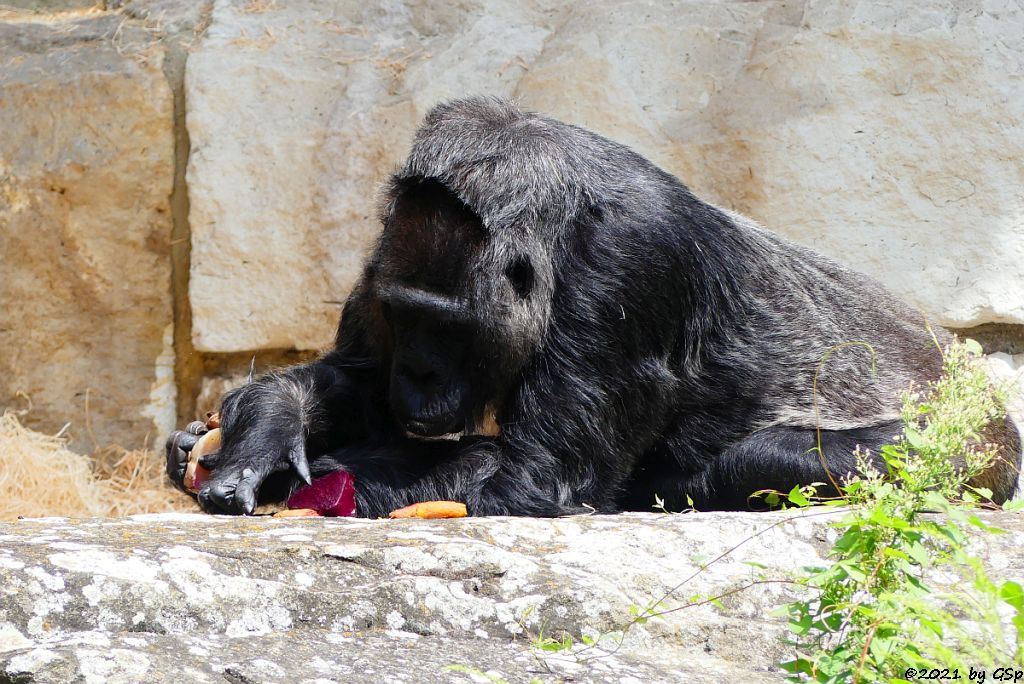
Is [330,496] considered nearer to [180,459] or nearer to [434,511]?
[434,511]

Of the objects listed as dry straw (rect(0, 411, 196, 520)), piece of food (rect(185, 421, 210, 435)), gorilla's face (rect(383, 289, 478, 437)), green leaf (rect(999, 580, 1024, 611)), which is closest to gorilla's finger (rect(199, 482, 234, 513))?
gorilla's face (rect(383, 289, 478, 437))

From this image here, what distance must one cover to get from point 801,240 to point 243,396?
316 cm

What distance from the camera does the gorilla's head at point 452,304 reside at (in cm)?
459

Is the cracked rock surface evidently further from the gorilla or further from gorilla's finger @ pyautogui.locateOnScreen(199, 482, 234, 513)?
the gorilla

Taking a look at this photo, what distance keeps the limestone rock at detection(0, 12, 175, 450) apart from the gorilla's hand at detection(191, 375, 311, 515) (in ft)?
7.93

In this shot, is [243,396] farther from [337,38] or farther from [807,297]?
[337,38]

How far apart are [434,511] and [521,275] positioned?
96 cm

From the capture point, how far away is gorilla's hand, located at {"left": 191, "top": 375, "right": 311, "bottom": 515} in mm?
4418

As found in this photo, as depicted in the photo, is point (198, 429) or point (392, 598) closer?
point (392, 598)

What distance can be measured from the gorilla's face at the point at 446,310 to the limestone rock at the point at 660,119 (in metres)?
2.23

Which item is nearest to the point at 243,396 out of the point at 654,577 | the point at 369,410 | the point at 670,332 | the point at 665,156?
the point at 369,410

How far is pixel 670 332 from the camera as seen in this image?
195 inches

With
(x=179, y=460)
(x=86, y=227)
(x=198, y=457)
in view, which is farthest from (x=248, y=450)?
(x=86, y=227)

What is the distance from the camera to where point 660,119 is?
673 centimetres
